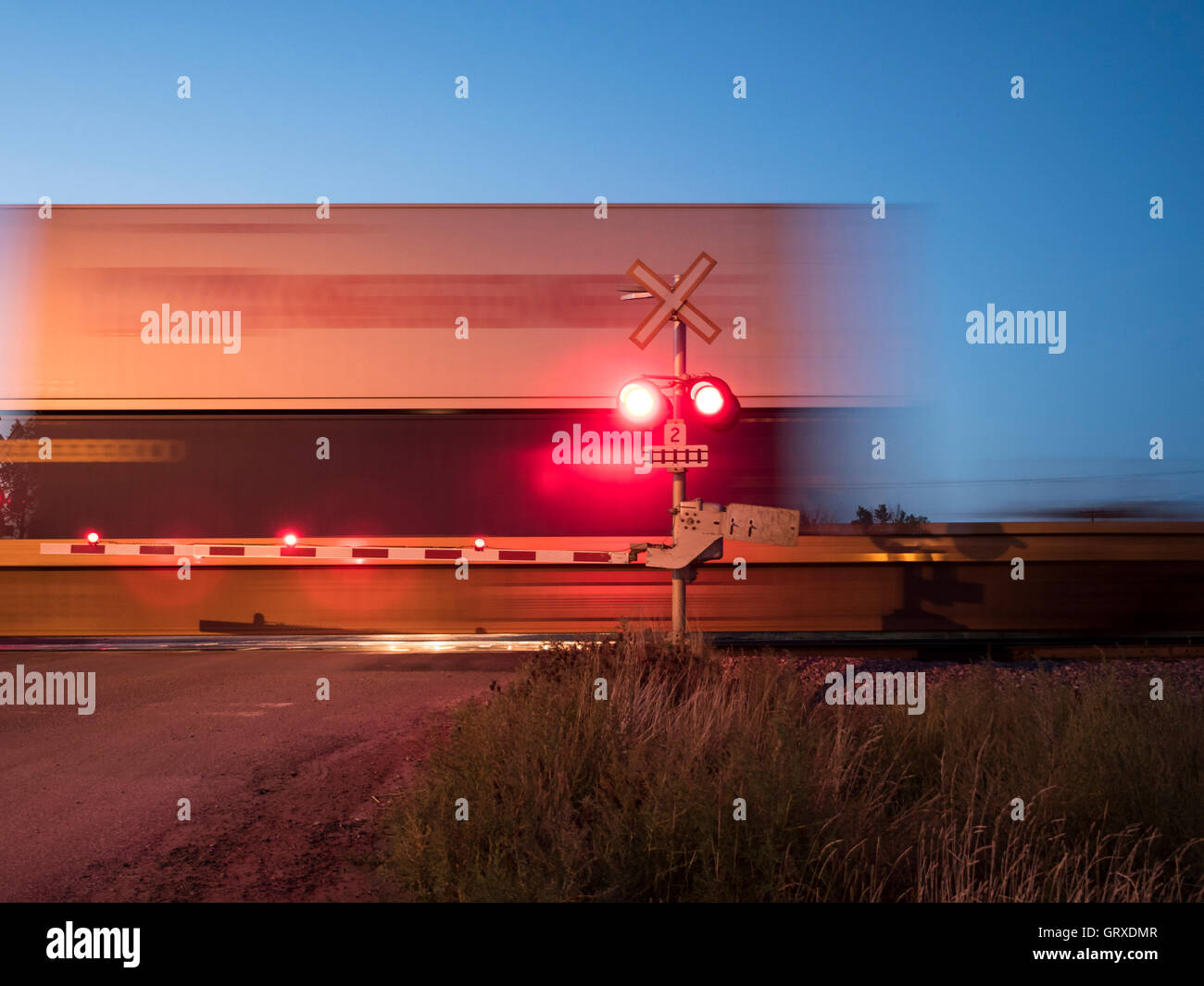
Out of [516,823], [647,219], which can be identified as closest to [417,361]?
[647,219]

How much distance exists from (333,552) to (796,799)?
5.81 metres

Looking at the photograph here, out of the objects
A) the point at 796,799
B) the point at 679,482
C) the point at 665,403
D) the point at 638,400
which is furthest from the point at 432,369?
the point at 796,799

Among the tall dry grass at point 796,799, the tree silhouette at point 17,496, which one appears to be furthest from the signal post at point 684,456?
the tree silhouette at point 17,496

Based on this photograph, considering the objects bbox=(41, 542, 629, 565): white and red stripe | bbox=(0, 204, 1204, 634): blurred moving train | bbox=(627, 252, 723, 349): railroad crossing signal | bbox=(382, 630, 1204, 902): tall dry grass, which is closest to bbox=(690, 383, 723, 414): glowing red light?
bbox=(627, 252, 723, 349): railroad crossing signal

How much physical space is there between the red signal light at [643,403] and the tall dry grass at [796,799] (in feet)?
6.85

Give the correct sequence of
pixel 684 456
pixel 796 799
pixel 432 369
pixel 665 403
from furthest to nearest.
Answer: pixel 432 369 < pixel 665 403 < pixel 684 456 < pixel 796 799

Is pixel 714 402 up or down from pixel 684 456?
up

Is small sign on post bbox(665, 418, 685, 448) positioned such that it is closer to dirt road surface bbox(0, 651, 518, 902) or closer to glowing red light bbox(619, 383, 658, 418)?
glowing red light bbox(619, 383, 658, 418)

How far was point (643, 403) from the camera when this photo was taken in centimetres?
639

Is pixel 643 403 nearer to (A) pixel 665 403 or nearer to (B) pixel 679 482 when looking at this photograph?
(A) pixel 665 403

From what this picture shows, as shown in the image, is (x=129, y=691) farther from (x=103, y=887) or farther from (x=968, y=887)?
(x=968, y=887)

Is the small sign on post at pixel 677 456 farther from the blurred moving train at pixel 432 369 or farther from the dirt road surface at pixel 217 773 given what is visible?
the dirt road surface at pixel 217 773
